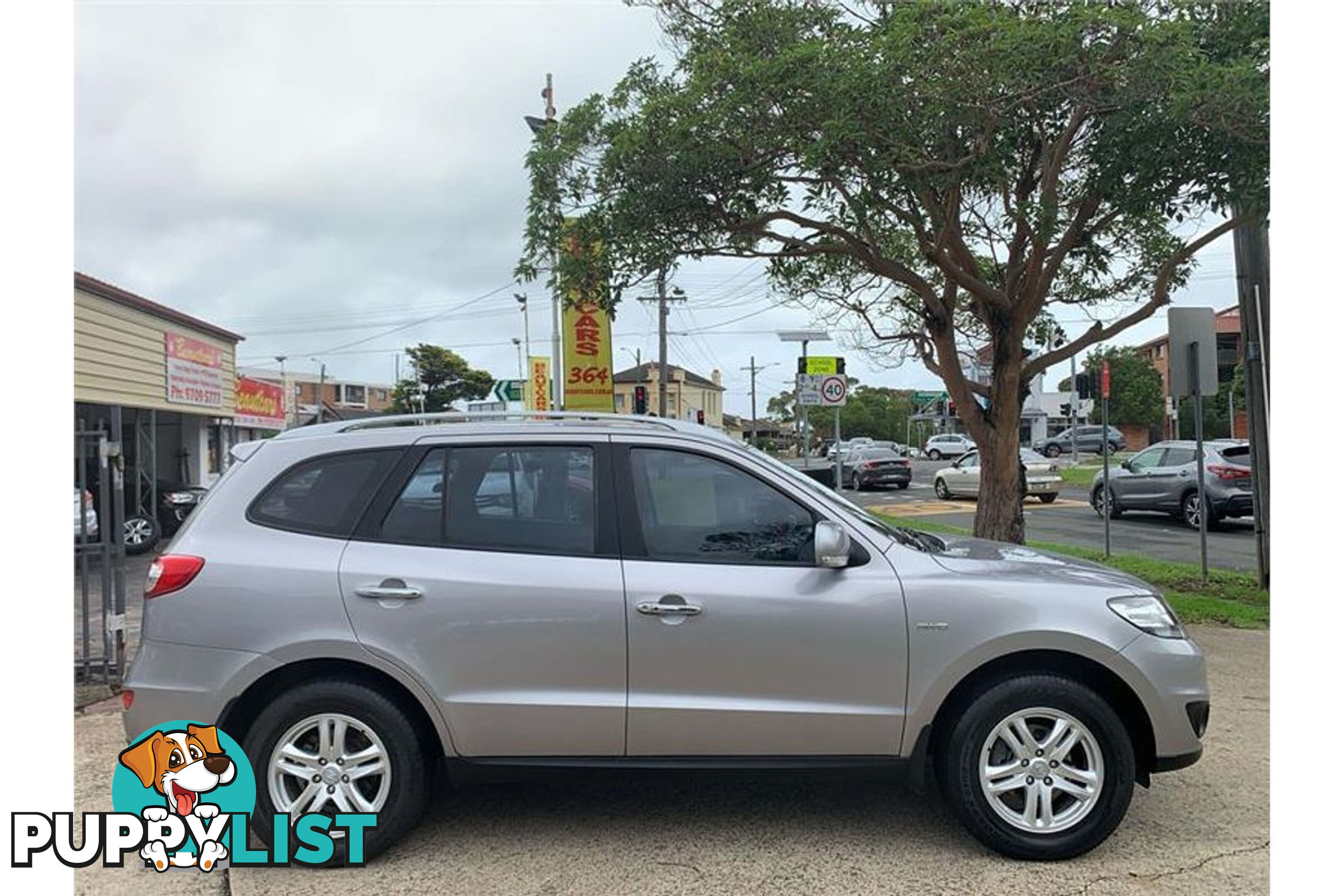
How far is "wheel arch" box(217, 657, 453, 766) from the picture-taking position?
370cm

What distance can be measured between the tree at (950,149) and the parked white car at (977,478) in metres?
12.6

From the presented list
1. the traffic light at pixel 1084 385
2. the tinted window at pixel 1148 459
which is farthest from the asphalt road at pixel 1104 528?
the traffic light at pixel 1084 385

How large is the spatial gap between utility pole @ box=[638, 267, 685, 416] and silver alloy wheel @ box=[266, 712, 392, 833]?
6.17 meters

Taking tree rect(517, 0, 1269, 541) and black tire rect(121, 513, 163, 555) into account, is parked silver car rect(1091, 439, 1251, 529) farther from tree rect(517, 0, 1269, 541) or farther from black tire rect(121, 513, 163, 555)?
black tire rect(121, 513, 163, 555)

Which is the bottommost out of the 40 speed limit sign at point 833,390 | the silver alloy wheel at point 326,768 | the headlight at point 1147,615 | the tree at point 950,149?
the silver alloy wheel at point 326,768

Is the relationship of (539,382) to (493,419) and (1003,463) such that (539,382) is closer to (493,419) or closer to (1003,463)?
(1003,463)

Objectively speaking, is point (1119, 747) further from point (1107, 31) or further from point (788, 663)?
point (1107, 31)

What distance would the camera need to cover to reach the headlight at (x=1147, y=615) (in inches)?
148

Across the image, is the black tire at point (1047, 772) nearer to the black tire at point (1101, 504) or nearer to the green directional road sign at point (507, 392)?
the black tire at point (1101, 504)

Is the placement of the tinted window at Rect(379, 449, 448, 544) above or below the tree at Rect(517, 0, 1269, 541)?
below

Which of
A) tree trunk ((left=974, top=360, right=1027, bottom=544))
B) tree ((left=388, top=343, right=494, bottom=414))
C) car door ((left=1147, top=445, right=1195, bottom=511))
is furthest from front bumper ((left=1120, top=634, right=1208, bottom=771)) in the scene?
A: tree ((left=388, top=343, right=494, bottom=414))

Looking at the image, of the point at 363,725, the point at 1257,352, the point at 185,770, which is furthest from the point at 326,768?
the point at 1257,352

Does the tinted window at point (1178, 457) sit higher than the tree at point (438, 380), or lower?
lower

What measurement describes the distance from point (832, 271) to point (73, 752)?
30.1 feet
